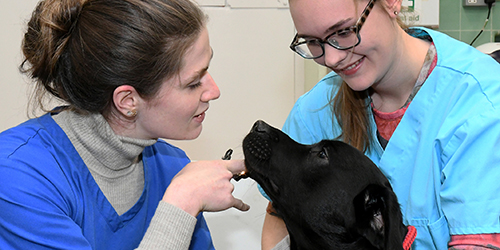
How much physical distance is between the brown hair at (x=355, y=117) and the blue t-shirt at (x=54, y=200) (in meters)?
0.62

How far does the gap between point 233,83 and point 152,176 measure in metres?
1.35

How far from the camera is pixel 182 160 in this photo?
1.45m

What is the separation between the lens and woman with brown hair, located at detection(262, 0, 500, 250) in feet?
3.34

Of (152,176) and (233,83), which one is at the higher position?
(152,176)

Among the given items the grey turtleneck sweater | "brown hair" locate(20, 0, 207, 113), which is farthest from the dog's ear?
"brown hair" locate(20, 0, 207, 113)

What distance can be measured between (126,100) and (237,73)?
4.94 feet

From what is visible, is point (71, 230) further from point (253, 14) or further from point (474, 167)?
point (253, 14)

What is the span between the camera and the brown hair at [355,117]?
51.6 inches

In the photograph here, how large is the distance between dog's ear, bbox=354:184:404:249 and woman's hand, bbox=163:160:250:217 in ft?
1.05

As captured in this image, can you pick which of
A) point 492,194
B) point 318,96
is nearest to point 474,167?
point 492,194

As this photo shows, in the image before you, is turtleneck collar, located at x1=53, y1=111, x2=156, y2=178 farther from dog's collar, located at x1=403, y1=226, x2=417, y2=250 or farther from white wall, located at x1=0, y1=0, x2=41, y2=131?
white wall, located at x1=0, y1=0, x2=41, y2=131

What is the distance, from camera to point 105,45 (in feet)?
3.39

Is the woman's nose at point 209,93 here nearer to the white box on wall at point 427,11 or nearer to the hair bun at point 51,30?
the hair bun at point 51,30

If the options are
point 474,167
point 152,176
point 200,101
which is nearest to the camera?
point 474,167
